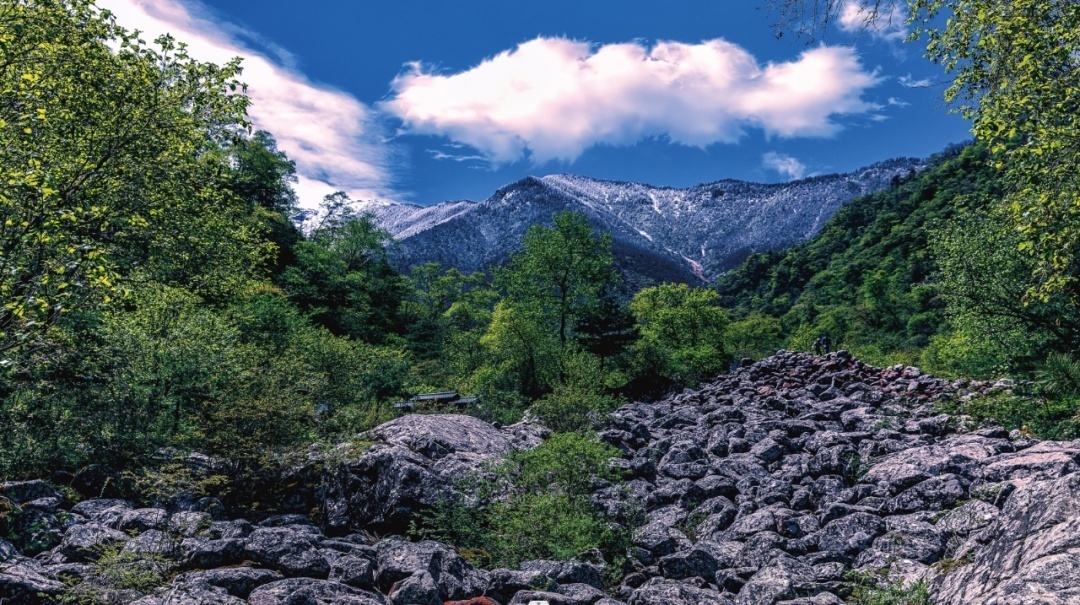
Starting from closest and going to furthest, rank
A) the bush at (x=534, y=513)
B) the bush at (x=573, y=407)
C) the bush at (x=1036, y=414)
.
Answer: the bush at (x=534, y=513), the bush at (x=1036, y=414), the bush at (x=573, y=407)

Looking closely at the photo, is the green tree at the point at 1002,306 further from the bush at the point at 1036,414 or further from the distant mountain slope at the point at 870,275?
the distant mountain slope at the point at 870,275

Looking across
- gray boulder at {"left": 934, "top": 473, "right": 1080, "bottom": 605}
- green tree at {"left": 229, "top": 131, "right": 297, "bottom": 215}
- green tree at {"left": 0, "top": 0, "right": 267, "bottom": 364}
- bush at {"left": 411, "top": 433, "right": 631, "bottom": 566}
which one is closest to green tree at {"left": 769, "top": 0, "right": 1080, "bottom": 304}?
gray boulder at {"left": 934, "top": 473, "right": 1080, "bottom": 605}

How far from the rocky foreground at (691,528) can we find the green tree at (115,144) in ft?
12.2

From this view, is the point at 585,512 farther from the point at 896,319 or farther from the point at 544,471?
the point at 896,319

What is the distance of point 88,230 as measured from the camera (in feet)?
39.8

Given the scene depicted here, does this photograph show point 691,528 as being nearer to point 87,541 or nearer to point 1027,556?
point 1027,556

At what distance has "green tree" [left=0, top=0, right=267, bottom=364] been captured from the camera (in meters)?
8.83

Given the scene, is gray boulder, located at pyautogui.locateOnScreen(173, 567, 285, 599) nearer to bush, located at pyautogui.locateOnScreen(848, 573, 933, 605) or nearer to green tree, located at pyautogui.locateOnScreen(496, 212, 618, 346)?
bush, located at pyautogui.locateOnScreen(848, 573, 933, 605)

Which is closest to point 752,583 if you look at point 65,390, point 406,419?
point 406,419

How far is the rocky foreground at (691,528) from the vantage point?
633cm

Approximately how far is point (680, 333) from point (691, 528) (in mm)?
26921

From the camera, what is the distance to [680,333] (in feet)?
127

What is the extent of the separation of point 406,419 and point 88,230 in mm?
9069

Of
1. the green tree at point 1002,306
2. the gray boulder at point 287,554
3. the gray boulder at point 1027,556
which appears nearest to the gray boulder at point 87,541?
the gray boulder at point 287,554
